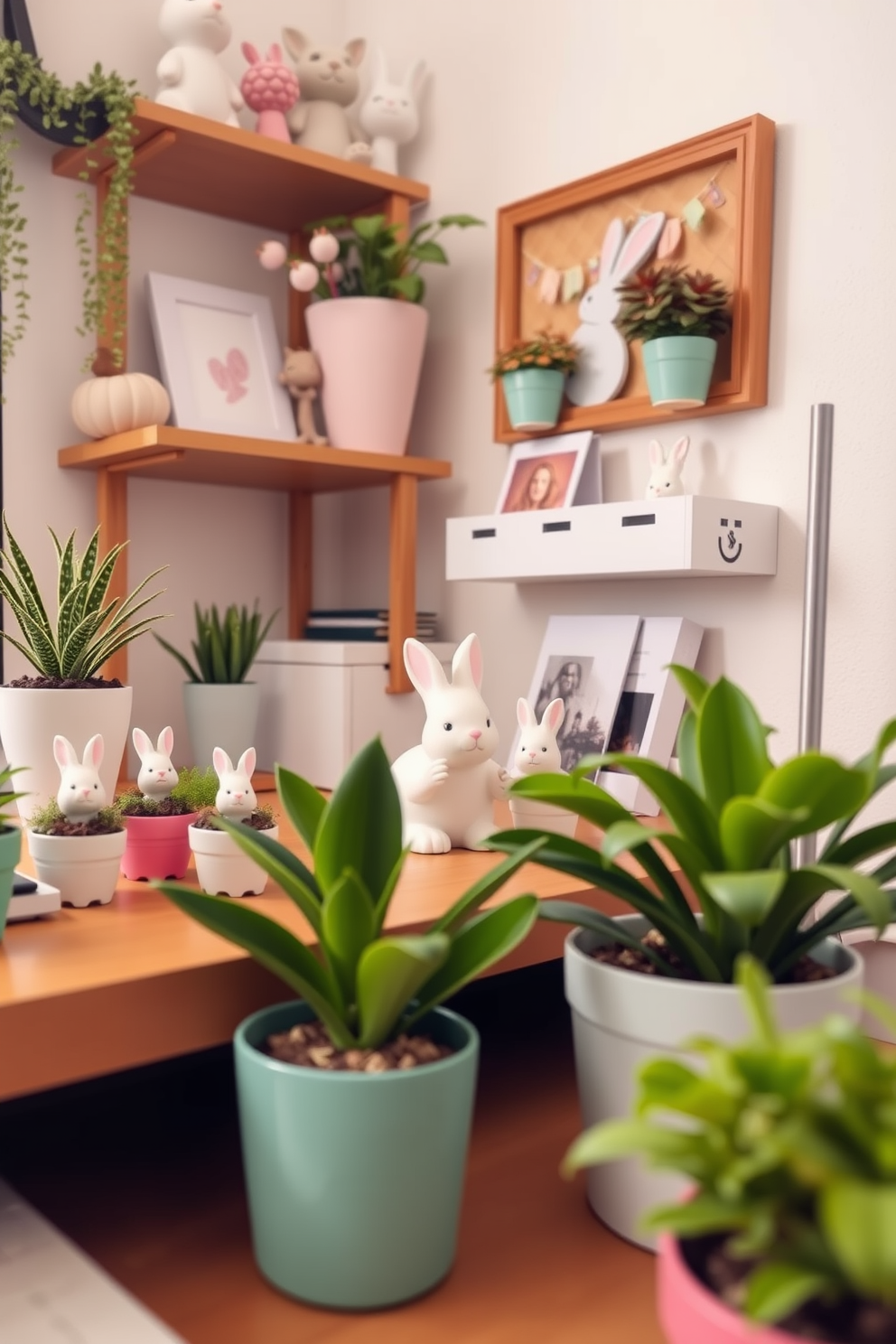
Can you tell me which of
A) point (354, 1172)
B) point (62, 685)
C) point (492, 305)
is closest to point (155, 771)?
point (62, 685)

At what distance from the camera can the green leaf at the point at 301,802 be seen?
2.68 ft

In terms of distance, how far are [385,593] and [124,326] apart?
0.62 metres

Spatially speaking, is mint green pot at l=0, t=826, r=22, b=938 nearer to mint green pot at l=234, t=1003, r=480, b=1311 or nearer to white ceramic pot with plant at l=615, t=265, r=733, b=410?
mint green pot at l=234, t=1003, r=480, b=1311

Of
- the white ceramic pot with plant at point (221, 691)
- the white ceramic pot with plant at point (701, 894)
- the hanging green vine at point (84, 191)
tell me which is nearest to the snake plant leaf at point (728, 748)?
the white ceramic pot with plant at point (701, 894)

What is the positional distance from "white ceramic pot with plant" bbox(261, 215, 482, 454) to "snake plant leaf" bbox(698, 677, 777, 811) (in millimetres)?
1166

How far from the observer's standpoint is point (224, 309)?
1.88 m

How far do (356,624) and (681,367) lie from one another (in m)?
0.69

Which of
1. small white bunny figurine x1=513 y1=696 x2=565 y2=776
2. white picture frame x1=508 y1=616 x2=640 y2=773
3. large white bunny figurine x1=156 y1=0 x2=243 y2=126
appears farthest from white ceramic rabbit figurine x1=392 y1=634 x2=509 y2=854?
large white bunny figurine x1=156 y1=0 x2=243 y2=126

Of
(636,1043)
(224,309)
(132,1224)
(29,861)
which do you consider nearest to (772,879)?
(636,1043)

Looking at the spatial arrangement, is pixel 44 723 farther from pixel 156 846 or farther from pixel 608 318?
pixel 608 318

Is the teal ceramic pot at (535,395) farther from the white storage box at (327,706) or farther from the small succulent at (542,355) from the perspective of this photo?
the white storage box at (327,706)

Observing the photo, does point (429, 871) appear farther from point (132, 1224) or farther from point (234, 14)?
point (234, 14)

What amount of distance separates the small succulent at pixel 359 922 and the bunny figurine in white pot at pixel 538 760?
39cm

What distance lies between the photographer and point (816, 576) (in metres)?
1.30
